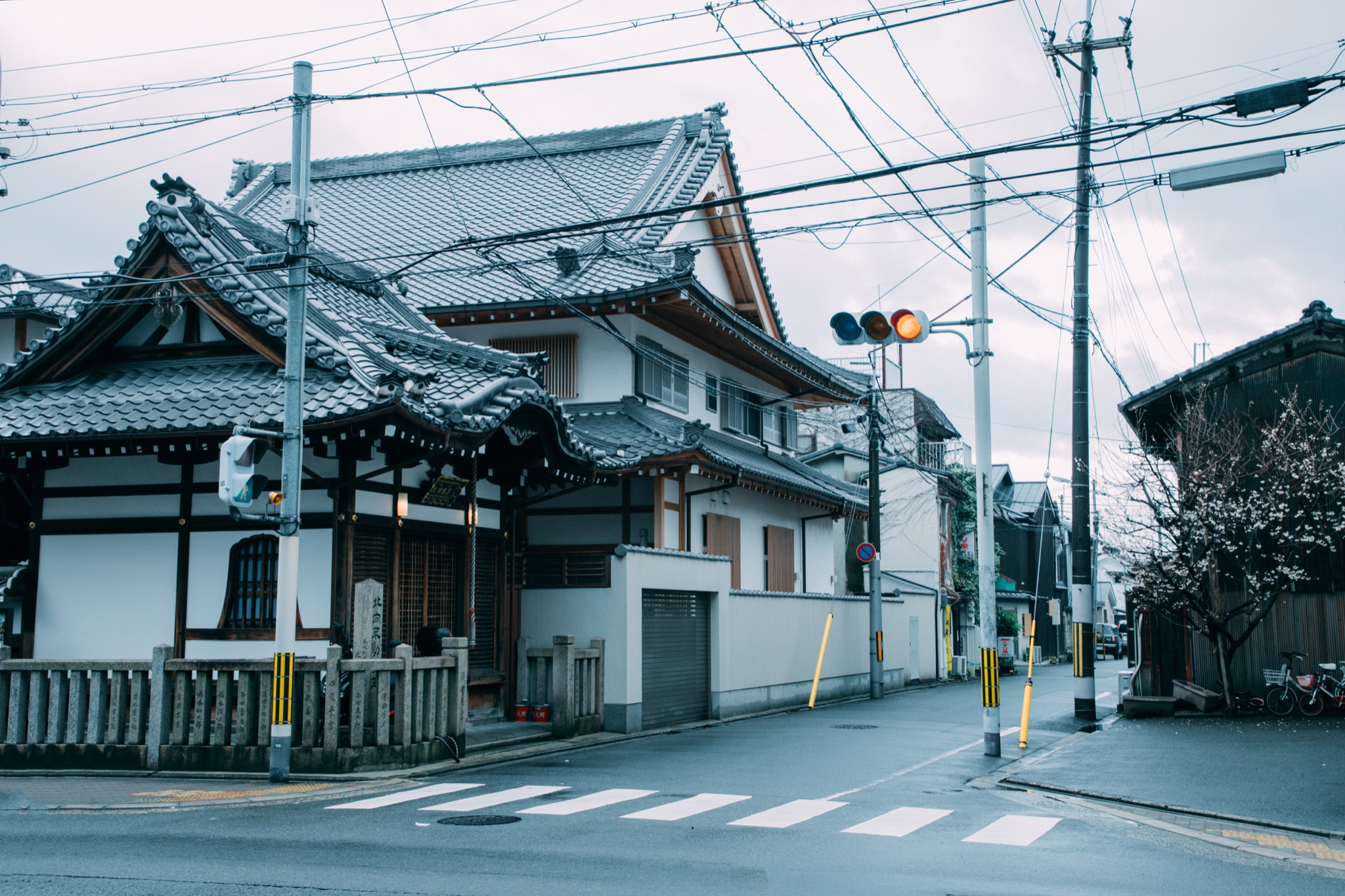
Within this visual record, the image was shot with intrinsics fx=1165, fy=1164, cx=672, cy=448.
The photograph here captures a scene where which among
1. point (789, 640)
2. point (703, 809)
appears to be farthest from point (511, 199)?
point (703, 809)

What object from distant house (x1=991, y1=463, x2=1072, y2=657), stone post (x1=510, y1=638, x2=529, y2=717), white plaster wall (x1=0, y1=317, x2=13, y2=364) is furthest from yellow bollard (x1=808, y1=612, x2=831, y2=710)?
distant house (x1=991, y1=463, x2=1072, y2=657)

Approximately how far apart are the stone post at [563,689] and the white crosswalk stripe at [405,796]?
4609mm

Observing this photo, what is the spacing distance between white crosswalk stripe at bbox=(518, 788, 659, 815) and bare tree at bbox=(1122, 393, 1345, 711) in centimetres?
1370

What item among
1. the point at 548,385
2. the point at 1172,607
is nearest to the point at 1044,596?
the point at 1172,607

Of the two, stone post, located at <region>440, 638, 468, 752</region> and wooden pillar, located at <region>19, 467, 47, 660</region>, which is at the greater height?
wooden pillar, located at <region>19, 467, 47, 660</region>

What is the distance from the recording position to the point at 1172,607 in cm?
2289

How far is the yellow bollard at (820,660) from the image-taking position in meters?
25.8

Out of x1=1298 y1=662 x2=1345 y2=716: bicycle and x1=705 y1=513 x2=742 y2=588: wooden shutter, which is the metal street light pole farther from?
x1=705 y1=513 x2=742 y2=588: wooden shutter

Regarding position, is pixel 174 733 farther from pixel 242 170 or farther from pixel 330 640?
pixel 242 170

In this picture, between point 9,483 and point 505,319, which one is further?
point 505,319

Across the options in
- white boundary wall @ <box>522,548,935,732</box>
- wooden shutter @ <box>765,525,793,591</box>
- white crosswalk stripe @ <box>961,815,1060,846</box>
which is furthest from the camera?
wooden shutter @ <box>765,525,793,591</box>

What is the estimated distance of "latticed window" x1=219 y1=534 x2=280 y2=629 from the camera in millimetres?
15422

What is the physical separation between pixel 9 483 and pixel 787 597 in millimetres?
14996

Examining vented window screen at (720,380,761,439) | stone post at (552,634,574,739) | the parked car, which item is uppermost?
vented window screen at (720,380,761,439)
